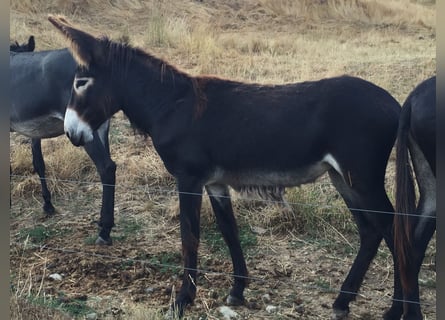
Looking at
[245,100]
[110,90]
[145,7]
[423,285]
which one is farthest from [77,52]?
[145,7]

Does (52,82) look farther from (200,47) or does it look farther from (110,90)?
(200,47)

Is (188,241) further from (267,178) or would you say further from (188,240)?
(267,178)

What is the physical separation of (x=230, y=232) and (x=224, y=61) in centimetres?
354

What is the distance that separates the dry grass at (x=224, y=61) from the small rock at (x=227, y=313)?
0.20 ft

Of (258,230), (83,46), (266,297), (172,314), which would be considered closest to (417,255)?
(266,297)

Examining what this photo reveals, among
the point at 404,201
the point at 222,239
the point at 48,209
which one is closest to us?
the point at 404,201

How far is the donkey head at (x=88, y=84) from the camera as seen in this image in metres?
3.96

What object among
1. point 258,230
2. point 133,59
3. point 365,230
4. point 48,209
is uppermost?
point 133,59

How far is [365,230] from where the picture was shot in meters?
3.67

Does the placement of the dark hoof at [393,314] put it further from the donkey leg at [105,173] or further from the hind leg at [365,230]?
the donkey leg at [105,173]

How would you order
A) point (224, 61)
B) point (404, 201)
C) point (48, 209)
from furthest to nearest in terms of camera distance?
point (224, 61), point (48, 209), point (404, 201)

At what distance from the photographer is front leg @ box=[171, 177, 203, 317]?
3768 mm

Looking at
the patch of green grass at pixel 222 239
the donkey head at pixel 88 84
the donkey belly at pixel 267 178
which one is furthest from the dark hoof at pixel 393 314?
the donkey head at pixel 88 84

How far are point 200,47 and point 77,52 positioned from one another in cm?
347
